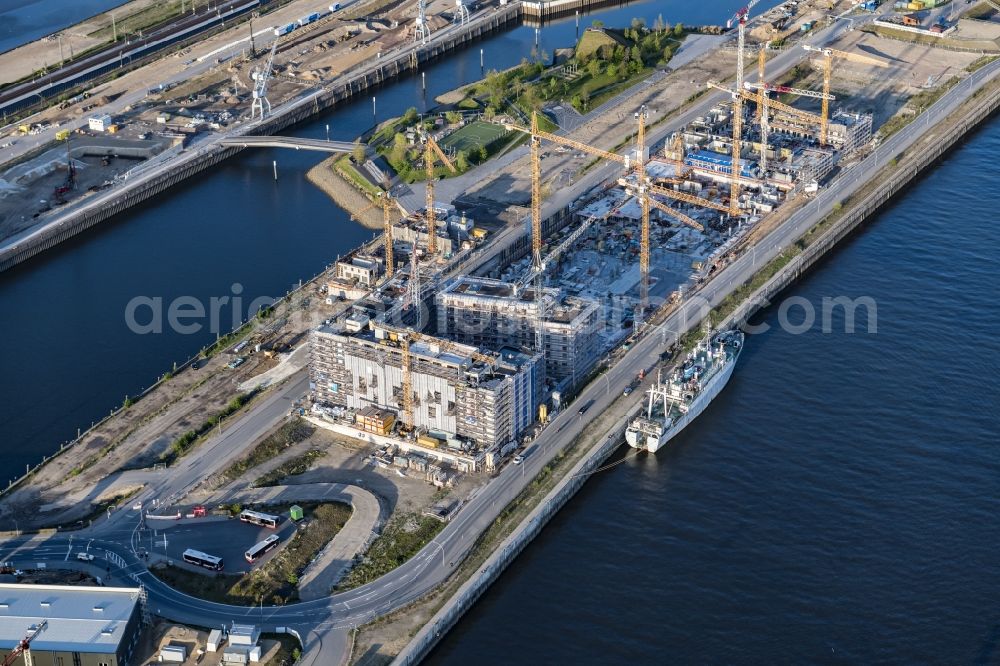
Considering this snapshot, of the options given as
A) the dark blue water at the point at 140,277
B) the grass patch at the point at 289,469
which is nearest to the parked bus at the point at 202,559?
the grass patch at the point at 289,469

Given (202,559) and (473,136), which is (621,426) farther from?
(473,136)

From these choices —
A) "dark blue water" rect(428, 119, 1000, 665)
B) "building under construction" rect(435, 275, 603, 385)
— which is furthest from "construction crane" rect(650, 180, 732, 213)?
"building under construction" rect(435, 275, 603, 385)

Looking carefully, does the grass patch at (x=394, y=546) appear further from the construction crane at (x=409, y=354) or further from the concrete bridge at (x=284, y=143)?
the concrete bridge at (x=284, y=143)

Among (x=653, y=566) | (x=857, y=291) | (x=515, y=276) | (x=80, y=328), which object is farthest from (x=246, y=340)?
(x=857, y=291)

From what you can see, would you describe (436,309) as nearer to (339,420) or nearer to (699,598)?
(339,420)

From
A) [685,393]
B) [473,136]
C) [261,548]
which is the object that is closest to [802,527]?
[685,393]
